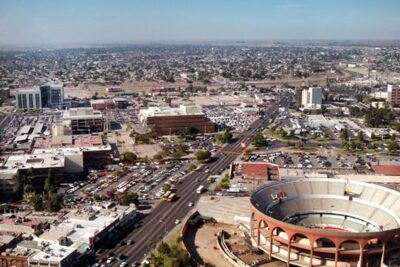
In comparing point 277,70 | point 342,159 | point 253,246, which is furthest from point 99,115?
point 277,70

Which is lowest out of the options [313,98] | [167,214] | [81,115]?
[167,214]

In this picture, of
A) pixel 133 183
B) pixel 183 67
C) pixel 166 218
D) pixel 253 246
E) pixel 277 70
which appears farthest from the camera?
pixel 183 67

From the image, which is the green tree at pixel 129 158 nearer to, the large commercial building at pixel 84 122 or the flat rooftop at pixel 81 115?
the large commercial building at pixel 84 122

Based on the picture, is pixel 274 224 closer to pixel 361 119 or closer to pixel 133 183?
pixel 133 183

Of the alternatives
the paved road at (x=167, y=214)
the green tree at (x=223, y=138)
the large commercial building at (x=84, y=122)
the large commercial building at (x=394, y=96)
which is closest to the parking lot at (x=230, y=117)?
the green tree at (x=223, y=138)

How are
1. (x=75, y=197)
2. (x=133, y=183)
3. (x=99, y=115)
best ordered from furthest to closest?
(x=99, y=115) < (x=133, y=183) < (x=75, y=197)

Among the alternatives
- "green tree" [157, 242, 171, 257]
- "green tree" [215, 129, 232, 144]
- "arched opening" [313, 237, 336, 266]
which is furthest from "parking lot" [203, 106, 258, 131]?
"arched opening" [313, 237, 336, 266]

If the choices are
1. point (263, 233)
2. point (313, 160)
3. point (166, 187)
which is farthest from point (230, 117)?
point (263, 233)

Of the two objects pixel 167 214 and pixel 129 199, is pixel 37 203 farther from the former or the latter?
pixel 167 214
